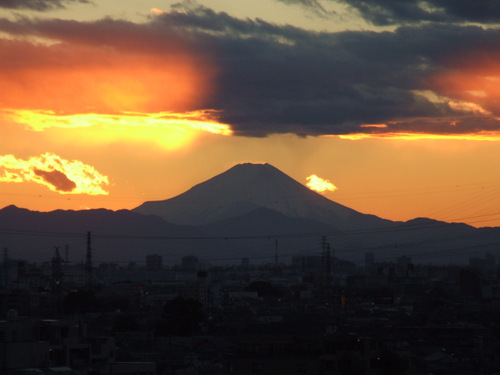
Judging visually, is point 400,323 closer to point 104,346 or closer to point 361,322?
point 361,322

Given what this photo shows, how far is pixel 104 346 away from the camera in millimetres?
34625

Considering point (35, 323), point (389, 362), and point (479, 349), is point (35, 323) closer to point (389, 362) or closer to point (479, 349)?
point (389, 362)

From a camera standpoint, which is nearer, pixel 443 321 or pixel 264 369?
pixel 264 369

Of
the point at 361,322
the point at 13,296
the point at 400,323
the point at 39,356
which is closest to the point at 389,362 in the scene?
the point at 39,356

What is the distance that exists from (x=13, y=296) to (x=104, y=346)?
5807 centimetres

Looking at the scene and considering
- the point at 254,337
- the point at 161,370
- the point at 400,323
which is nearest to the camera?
the point at 254,337

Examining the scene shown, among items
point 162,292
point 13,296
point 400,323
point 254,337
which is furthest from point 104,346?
point 162,292

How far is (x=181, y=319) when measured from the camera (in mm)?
70000

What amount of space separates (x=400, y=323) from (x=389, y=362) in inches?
1464

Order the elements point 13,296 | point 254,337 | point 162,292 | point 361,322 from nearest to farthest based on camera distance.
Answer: point 254,337 < point 361,322 < point 13,296 < point 162,292

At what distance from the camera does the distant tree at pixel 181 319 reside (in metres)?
65.9

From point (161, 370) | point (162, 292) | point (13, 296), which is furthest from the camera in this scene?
point (162, 292)

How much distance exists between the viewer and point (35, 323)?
3341 centimetres

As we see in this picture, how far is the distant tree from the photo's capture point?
6594cm
